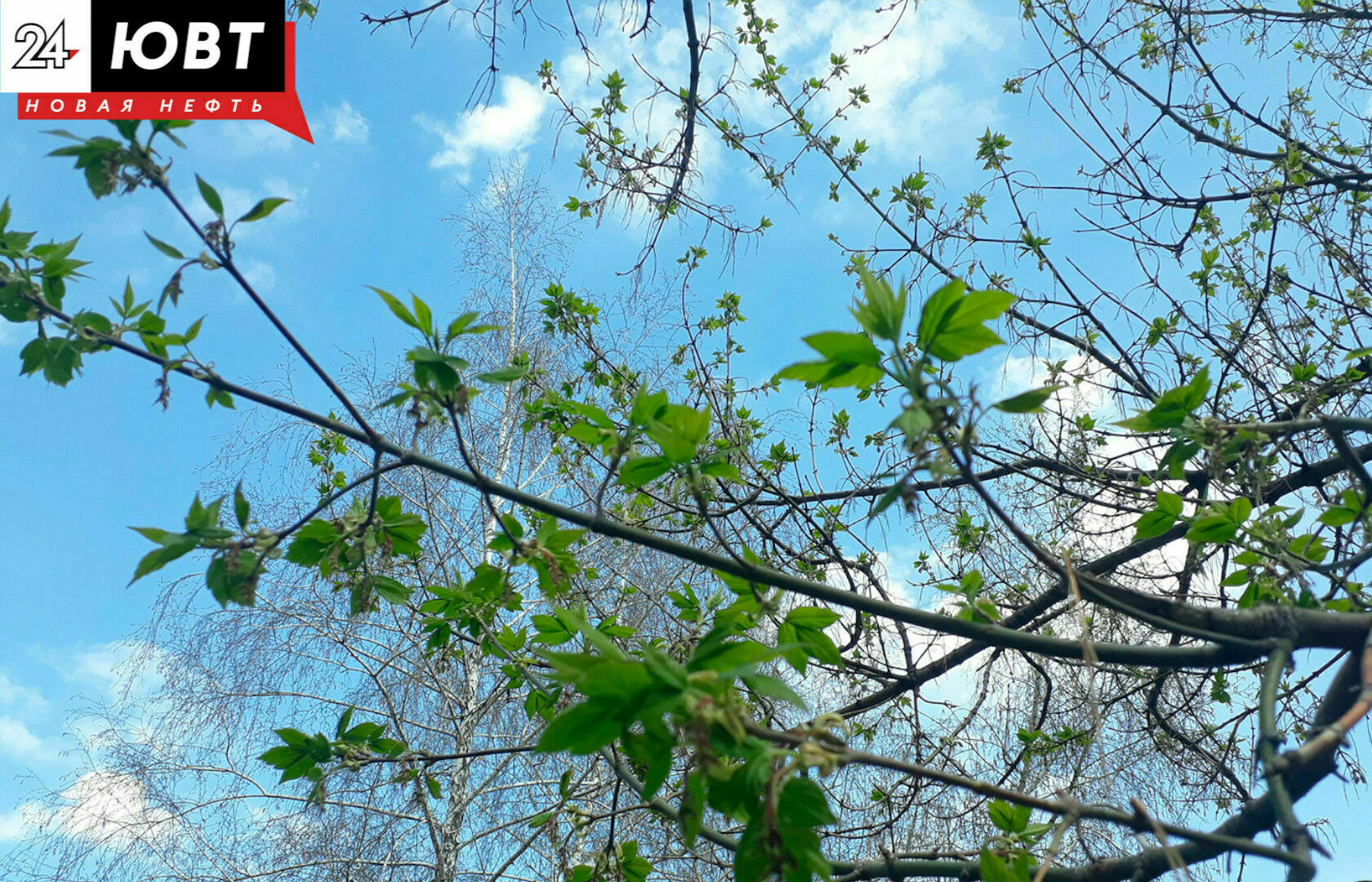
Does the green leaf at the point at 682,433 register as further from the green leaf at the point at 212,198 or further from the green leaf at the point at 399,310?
the green leaf at the point at 212,198

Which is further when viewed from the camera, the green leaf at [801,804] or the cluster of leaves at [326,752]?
the cluster of leaves at [326,752]

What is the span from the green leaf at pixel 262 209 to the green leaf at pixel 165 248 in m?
0.08

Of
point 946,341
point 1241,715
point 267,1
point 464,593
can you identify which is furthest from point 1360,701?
point 267,1

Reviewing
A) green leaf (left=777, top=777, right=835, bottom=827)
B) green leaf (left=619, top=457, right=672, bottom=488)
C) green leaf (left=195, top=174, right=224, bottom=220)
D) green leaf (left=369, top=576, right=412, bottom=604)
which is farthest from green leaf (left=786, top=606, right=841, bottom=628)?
green leaf (left=195, top=174, right=224, bottom=220)

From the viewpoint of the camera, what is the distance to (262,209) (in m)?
0.98

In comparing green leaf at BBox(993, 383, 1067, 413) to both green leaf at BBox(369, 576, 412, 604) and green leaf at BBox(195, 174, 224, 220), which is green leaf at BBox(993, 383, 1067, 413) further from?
green leaf at BBox(369, 576, 412, 604)

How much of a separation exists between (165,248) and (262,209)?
0.11 meters

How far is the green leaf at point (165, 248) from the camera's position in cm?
94

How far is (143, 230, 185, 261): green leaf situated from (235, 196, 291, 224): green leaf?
0.08 metres

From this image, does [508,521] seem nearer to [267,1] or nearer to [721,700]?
[721,700]

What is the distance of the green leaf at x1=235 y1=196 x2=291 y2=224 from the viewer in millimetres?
958

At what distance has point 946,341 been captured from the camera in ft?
2.45

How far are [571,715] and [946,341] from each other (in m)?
0.44

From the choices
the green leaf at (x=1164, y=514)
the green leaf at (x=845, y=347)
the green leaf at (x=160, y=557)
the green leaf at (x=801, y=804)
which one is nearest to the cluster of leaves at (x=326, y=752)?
the green leaf at (x=160, y=557)
